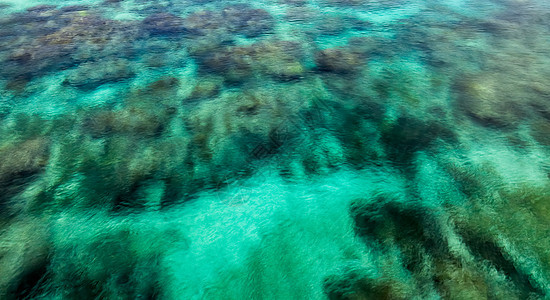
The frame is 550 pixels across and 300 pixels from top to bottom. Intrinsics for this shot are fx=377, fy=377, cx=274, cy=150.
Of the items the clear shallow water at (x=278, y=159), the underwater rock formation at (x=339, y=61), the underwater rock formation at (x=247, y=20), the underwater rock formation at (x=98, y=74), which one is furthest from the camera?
the underwater rock formation at (x=247, y=20)

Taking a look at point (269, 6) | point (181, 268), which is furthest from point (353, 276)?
point (269, 6)

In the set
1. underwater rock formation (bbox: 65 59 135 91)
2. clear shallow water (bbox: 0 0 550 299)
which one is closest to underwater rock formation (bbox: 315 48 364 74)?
clear shallow water (bbox: 0 0 550 299)

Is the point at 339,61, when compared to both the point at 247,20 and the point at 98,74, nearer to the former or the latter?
the point at 247,20

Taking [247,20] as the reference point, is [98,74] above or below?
below

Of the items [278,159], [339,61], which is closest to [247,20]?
[339,61]

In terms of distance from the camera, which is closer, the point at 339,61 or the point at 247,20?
the point at 339,61

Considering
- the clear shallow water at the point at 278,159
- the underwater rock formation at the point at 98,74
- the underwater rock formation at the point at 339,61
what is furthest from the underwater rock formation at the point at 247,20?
the underwater rock formation at the point at 98,74

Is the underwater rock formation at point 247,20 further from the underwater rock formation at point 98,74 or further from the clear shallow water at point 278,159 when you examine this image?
the underwater rock formation at point 98,74

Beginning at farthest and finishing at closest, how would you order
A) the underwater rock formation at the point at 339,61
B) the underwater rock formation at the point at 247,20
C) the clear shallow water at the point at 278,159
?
1. the underwater rock formation at the point at 247,20
2. the underwater rock formation at the point at 339,61
3. the clear shallow water at the point at 278,159

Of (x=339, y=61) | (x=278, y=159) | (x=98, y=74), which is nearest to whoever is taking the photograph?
(x=278, y=159)
